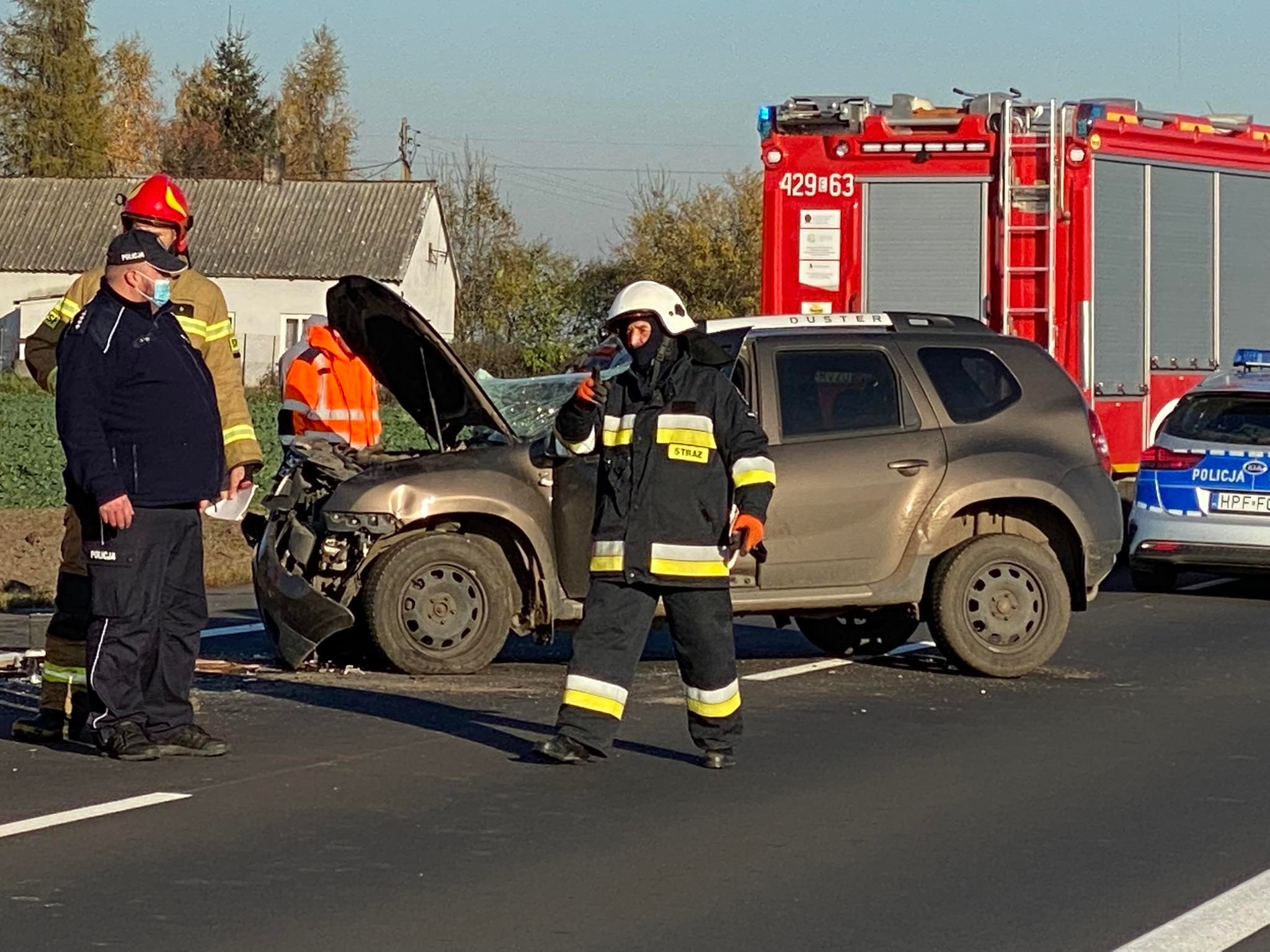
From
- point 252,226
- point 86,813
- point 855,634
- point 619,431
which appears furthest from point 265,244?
point 86,813

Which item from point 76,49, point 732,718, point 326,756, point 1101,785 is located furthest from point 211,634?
point 76,49

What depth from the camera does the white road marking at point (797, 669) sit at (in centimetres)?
1106

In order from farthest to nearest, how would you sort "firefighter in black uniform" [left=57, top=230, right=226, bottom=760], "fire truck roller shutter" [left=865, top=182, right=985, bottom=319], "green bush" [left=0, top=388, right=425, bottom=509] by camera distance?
"green bush" [left=0, top=388, right=425, bottom=509] → "fire truck roller shutter" [left=865, top=182, right=985, bottom=319] → "firefighter in black uniform" [left=57, top=230, right=226, bottom=760]

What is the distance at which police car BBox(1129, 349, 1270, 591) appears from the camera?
15.0 m

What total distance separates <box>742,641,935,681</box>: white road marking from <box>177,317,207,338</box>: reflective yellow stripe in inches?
134

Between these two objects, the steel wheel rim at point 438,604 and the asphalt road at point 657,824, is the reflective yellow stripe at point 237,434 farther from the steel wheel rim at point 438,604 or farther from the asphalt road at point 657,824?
the steel wheel rim at point 438,604

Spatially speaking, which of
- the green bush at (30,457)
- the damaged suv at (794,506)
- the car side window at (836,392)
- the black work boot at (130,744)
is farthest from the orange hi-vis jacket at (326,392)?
the green bush at (30,457)

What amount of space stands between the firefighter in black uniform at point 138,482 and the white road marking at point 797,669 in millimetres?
3381

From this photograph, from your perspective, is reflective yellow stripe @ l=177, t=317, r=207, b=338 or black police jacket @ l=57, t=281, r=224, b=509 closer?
black police jacket @ l=57, t=281, r=224, b=509

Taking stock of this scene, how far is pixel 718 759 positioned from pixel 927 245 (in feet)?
30.1

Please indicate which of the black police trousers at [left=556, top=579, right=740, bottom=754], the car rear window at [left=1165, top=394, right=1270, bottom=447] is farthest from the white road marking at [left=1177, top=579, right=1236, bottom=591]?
the black police trousers at [left=556, top=579, right=740, bottom=754]

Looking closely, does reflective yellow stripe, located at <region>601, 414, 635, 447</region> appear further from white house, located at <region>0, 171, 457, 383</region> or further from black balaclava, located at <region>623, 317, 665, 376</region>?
white house, located at <region>0, 171, 457, 383</region>

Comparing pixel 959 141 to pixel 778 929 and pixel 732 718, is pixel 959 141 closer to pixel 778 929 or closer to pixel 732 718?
pixel 732 718

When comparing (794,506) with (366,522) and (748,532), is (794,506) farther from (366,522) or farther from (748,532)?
(748,532)
